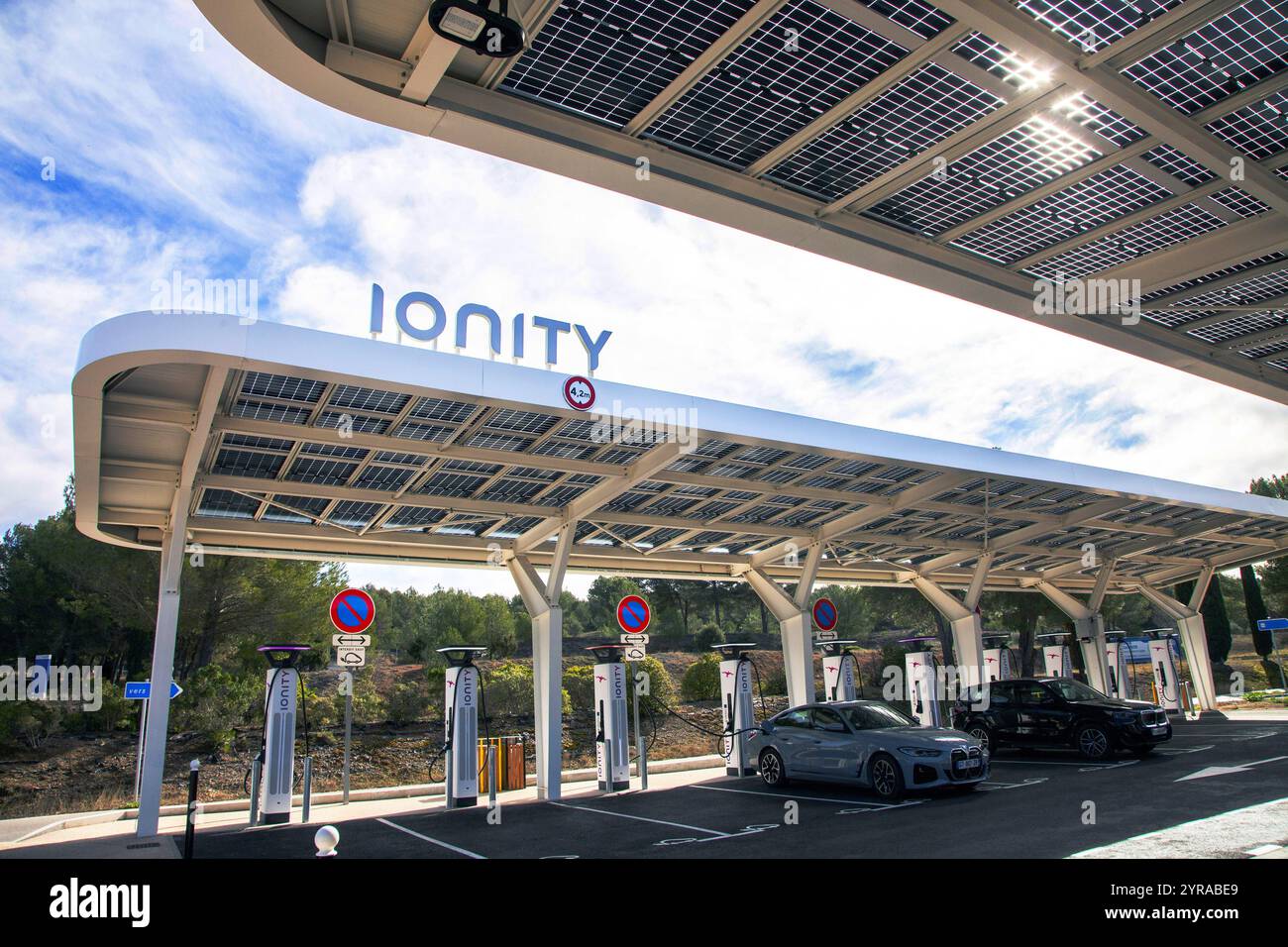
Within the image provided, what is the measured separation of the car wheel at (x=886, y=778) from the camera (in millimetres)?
12500

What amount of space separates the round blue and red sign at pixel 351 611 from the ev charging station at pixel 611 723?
4.09 meters

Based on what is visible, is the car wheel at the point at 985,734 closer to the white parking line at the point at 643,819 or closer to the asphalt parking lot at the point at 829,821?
the asphalt parking lot at the point at 829,821

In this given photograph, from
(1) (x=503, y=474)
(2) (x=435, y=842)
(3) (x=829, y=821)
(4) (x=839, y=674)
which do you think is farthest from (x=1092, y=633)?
(2) (x=435, y=842)

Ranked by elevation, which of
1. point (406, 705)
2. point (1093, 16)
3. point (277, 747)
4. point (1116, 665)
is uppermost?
point (1093, 16)

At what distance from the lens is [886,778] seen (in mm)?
12695

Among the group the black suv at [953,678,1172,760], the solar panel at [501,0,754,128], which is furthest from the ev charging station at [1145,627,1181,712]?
the solar panel at [501,0,754,128]

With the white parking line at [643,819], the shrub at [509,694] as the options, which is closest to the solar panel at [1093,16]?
the white parking line at [643,819]

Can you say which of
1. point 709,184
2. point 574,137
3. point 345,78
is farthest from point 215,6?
point 709,184

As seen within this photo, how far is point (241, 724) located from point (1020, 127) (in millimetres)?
26280

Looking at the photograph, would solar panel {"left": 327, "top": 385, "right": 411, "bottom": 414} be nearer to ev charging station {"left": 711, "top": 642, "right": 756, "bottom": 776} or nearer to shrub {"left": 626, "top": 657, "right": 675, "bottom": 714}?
ev charging station {"left": 711, "top": 642, "right": 756, "bottom": 776}

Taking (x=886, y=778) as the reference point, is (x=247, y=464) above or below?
above

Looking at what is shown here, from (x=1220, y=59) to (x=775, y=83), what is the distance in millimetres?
2452

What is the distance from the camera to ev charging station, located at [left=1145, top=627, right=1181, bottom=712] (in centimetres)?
2680

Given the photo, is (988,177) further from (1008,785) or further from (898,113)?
(1008,785)
